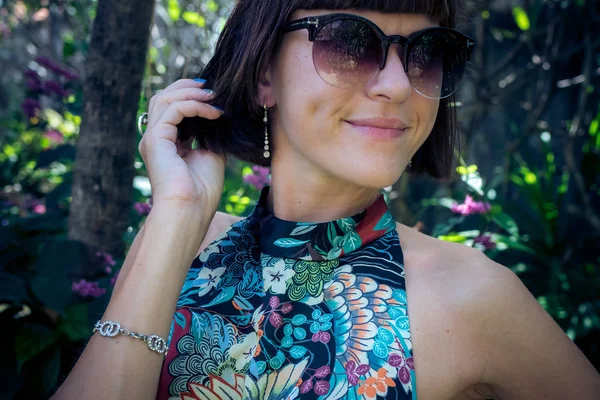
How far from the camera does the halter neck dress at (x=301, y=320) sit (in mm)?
1504

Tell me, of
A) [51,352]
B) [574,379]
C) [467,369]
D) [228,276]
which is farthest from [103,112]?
[574,379]

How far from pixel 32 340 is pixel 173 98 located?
3.59ft

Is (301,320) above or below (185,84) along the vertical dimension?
below

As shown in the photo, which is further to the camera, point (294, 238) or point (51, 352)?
point (51, 352)

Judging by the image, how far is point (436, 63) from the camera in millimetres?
1699

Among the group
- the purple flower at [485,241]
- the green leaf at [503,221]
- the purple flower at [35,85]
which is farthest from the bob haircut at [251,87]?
the purple flower at [35,85]

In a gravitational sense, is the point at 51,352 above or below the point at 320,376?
below

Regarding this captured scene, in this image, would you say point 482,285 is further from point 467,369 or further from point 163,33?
point 163,33

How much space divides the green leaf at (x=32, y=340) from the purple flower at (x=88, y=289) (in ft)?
0.59

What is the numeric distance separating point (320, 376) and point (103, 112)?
1.56m

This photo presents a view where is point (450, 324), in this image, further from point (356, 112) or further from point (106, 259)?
point (106, 259)

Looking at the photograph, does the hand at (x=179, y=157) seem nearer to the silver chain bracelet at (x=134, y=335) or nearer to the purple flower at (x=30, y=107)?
the silver chain bracelet at (x=134, y=335)

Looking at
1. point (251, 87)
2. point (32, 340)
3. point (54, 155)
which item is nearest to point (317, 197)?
point (251, 87)

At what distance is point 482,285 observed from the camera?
1549 mm
